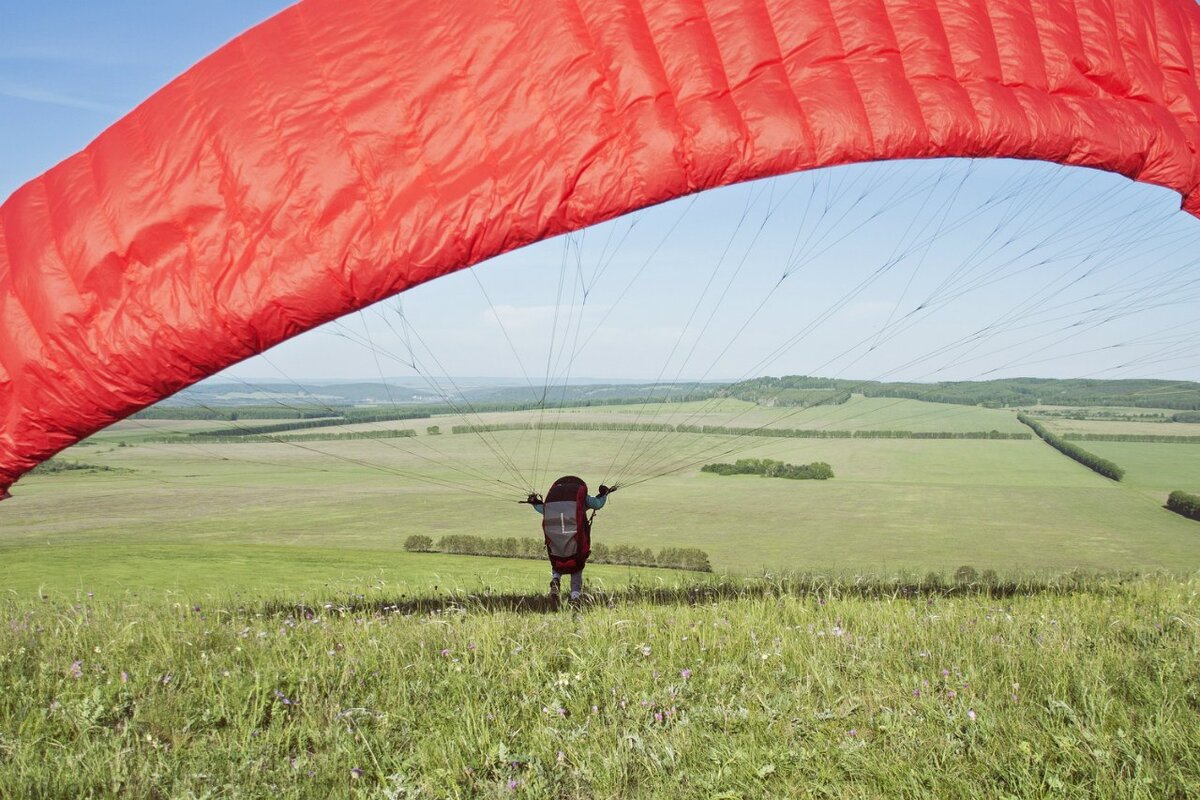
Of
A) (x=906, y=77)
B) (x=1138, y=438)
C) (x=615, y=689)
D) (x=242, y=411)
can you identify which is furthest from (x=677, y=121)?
(x=1138, y=438)

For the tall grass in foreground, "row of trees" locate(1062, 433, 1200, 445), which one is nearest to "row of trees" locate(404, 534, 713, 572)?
the tall grass in foreground

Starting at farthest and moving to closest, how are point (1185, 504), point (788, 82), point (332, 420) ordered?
point (332, 420)
point (1185, 504)
point (788, 82)

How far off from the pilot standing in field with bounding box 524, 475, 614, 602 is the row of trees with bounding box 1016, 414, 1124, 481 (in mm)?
46265

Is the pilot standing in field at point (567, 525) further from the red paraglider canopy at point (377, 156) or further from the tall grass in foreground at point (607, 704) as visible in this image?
the red paraglider canopy at point (377, 156)

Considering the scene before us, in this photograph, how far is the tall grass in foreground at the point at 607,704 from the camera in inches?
108

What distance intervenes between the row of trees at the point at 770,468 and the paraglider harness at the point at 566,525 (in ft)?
147

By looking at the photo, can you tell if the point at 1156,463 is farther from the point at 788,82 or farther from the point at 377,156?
the point at 377,156

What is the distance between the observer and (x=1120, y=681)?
3496 mm

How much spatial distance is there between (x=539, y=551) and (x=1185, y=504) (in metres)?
30.6

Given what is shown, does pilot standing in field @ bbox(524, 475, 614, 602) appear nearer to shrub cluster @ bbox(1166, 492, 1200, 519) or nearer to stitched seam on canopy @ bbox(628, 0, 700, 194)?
stitched seam on canopy @ bbox(628, 0, 700, 194)

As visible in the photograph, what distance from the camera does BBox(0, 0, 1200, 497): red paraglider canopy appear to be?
3.94 m

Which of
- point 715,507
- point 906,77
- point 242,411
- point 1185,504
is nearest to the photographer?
point 906,77

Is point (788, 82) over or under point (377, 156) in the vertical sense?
over

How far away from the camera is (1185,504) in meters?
35.1
